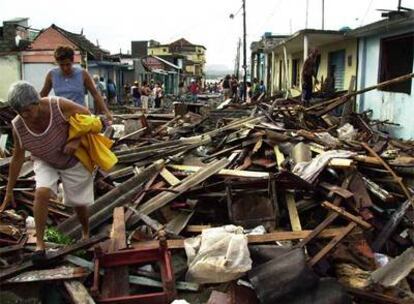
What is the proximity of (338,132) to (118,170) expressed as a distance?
15.0ft

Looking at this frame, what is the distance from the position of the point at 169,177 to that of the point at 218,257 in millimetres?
2376

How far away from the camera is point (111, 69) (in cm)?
3666

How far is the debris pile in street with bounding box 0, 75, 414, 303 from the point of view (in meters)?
4.16

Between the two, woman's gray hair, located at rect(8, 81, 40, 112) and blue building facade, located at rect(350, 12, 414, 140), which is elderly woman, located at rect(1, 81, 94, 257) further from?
blue building facade, located at rect(350, 12, 414, 140)

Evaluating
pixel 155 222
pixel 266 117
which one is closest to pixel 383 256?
pixel 155 222

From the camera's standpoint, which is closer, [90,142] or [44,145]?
[44,145]

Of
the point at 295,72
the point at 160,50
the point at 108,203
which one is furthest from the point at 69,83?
the point at 160,50

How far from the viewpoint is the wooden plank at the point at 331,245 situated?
4512 millimetres

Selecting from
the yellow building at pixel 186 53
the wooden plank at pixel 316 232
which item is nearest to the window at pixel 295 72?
the wooden plank at pixel 316 232

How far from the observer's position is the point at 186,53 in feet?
335

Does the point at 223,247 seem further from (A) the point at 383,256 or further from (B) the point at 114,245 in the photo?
(A) the point at 383,256

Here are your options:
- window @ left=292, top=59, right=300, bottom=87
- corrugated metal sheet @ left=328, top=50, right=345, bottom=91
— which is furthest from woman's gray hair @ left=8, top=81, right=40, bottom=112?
window @ left=292, top=59, right=300, bottom=87

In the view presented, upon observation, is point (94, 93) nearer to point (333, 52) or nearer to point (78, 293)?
point (78, 293)

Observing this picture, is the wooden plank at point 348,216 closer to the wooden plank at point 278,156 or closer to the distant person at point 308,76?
the wooden plank at point 278,156
